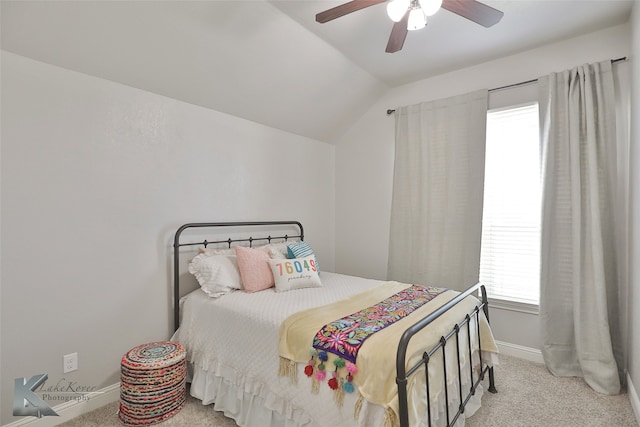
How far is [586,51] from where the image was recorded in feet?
8.64

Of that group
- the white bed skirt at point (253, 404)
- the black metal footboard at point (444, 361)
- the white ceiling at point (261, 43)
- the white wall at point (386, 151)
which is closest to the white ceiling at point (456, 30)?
the white ceiling at point (261, 43)

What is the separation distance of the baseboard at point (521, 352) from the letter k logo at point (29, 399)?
11.3 feet

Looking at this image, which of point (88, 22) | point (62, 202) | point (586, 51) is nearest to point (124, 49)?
point (88, 22)

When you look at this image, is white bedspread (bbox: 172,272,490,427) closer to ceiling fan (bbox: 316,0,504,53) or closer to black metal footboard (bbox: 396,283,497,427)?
black metal footboard (bbox: 396,283,497,427)

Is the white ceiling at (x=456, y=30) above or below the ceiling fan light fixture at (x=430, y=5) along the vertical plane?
above

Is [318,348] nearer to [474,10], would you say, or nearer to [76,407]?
[76,407]

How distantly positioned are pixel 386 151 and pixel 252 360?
269 centimetres

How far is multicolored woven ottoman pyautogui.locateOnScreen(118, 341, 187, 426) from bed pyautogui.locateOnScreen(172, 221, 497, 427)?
8.8 inches

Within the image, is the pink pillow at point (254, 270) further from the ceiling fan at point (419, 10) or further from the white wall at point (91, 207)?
the ceiling fan at point (419, 10)

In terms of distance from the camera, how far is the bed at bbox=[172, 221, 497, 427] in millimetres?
1451

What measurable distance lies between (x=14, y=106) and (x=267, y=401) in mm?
2203

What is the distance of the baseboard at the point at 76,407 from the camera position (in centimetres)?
188

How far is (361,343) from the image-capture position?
5.09 feet

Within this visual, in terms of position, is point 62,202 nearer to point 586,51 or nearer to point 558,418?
point 558,418
